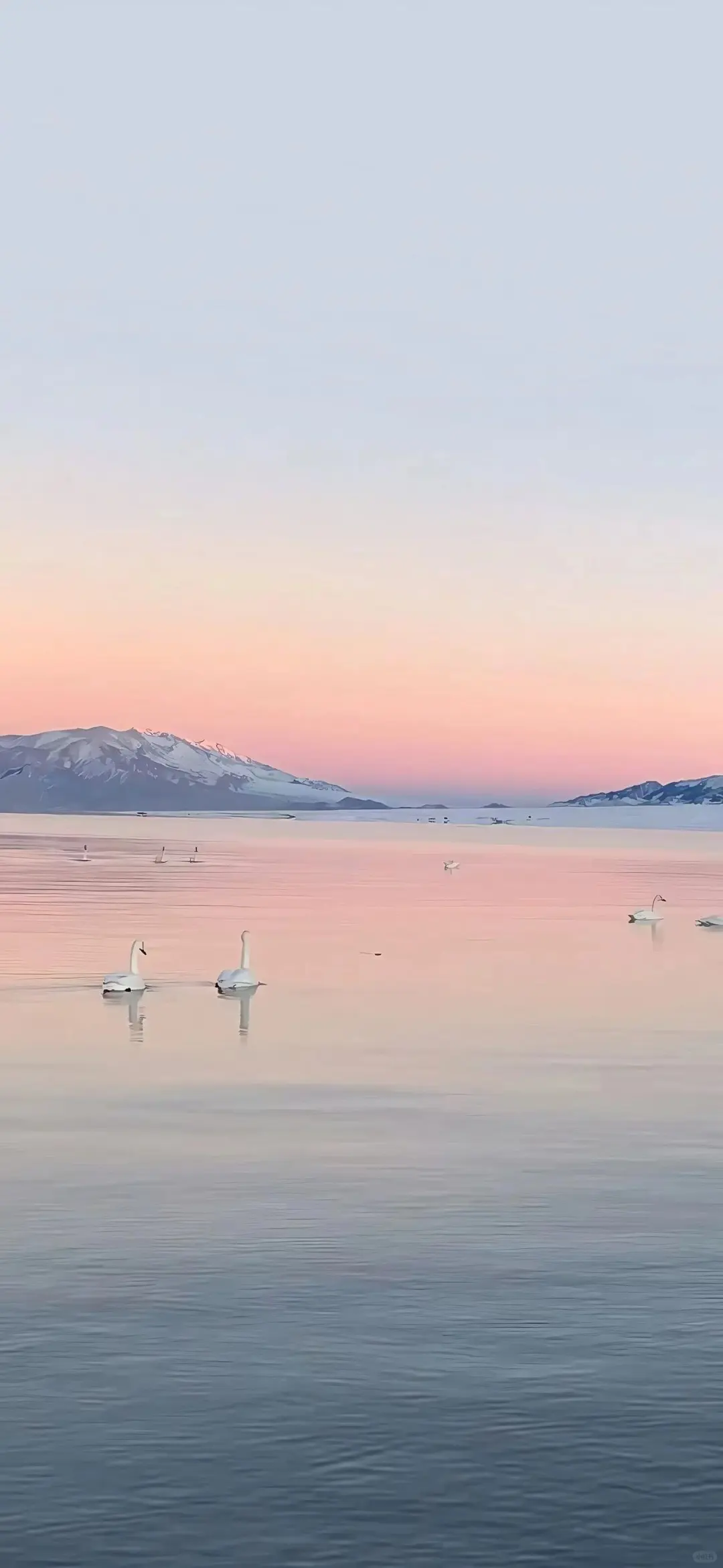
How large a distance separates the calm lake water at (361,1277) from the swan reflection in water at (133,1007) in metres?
0.11

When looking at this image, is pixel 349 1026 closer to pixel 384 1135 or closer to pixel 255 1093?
pixel 255 1093

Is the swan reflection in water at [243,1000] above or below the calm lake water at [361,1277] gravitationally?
above

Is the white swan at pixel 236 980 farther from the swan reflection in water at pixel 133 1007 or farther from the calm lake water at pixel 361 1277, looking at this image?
the swan reflection in water at pixel 133 1007

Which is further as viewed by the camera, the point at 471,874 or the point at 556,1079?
the point at 471,874

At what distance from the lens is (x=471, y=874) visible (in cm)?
8831

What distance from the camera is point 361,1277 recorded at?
529 inches

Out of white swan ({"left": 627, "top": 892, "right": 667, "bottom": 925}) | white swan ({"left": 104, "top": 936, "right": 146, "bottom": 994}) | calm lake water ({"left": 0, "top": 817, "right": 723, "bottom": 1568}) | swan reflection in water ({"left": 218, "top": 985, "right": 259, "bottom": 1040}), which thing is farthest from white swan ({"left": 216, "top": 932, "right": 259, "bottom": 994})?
white swan ({"left": 627, "top": 892, "right": 667, "bottom": 925})

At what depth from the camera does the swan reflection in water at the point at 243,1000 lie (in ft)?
94.4

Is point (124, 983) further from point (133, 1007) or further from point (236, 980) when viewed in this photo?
point (236, 980)

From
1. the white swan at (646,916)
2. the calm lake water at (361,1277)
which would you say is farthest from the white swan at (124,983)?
the white swan at (646,916)

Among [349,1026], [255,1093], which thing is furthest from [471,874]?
[255,1093]

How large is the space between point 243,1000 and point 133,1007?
2211 millimetres

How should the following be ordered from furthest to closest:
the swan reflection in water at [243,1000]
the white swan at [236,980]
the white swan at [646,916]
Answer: the white swan at [646,916], the white swan at [236,980], the swan reflection in water at [243,1000]

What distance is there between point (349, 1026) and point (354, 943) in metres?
14.8
